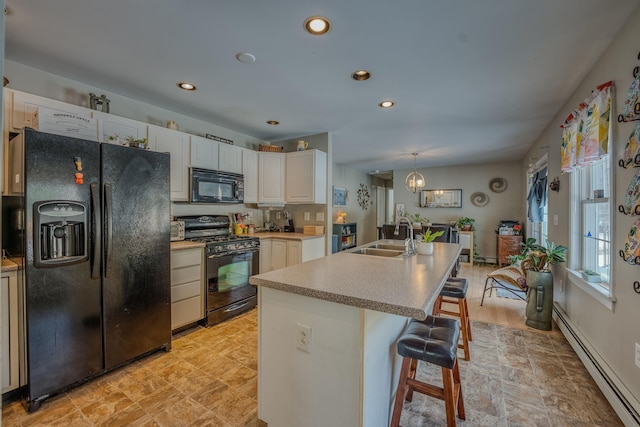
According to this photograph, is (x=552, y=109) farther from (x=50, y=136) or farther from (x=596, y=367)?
(x=50, y=136)

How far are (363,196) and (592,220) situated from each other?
6032mm

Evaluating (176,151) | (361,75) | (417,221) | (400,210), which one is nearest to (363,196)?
(400,210)

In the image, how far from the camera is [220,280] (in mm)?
3314

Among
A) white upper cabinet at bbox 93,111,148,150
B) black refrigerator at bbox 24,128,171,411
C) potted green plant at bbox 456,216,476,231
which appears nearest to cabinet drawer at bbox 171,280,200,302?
black refrigerator at bbox 24,128,171,411

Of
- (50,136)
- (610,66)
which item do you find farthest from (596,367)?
(50,136)

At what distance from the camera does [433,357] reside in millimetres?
1618

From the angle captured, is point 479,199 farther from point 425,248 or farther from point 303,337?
point 303,337

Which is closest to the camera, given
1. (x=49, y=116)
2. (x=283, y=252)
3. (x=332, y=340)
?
(x=332, y=340)

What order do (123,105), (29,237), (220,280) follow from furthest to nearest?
(220,280)
(123,105)
(29,237)

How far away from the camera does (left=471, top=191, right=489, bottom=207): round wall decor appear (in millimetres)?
7082

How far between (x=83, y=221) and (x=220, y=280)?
144 centimetres

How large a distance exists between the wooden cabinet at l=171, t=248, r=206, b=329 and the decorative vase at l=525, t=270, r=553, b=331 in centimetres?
344

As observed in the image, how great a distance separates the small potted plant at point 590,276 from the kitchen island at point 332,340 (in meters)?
1.56

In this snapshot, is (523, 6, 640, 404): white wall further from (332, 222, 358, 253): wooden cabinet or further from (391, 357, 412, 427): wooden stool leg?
(332, 222, 358, 253): wooden cabinet
